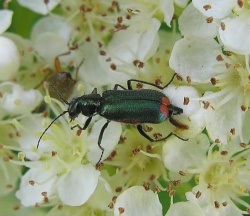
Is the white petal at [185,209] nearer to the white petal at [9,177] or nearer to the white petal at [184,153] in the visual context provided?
the white petal at [184,153]

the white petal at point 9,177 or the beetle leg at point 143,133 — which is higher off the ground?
the beetle leg at point 143,133

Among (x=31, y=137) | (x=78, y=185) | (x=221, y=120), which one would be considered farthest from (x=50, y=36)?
(x=221, y=120)

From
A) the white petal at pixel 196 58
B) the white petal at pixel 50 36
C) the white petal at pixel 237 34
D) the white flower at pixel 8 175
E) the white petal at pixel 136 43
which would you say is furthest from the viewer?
the white petal at pixel 50 36

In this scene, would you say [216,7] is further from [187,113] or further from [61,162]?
[61,162]

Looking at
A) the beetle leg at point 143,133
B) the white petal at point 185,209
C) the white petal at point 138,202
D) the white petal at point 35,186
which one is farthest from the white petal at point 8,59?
the white petal at point 185,209

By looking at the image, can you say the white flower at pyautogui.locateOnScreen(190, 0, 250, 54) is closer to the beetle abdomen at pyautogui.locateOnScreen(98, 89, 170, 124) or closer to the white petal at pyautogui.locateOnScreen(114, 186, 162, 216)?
the beetle abdomen at pyautogui.locateOnScreen(98, 89, 170, 124)

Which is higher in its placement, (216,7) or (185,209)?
(216,7)
